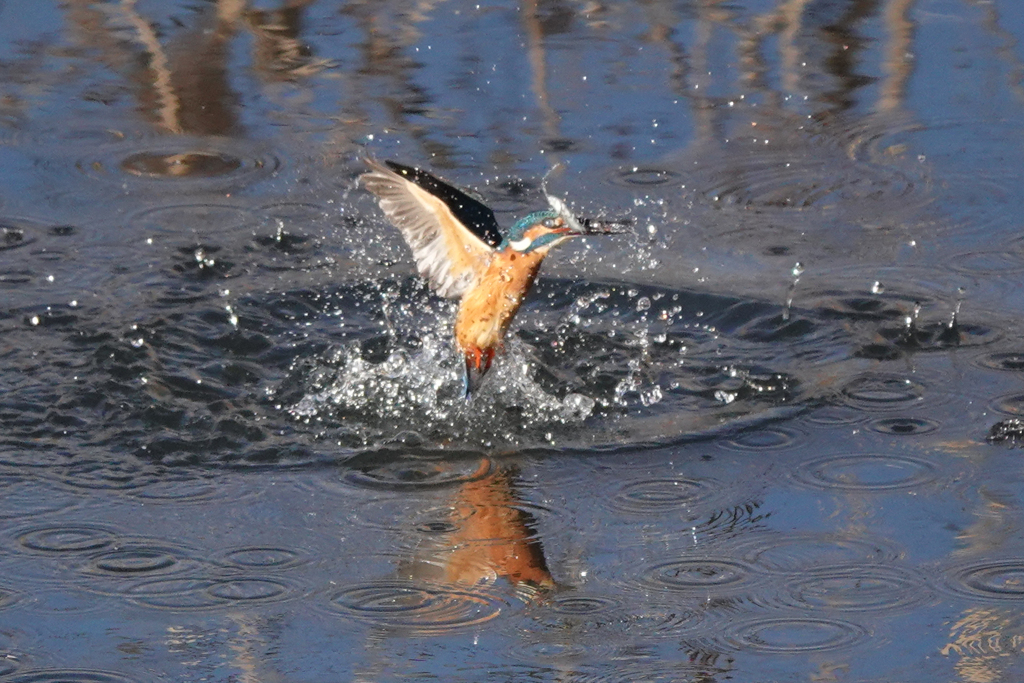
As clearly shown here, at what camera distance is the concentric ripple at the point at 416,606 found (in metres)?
3.89

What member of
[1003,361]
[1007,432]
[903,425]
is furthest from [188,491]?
[1003,361]

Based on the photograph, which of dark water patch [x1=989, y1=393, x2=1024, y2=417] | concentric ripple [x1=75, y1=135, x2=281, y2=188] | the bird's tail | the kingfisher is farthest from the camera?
concentric ripple [x1=75, y1=135, x2=281, y2=188]

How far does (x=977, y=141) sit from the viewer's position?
7.30m

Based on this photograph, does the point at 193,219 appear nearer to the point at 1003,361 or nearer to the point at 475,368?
the point at 475,368

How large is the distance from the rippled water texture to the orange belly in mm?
194

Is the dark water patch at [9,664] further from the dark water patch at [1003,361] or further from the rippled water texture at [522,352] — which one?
the dark water patch at [1003,361]

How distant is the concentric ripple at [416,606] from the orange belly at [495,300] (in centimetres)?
139

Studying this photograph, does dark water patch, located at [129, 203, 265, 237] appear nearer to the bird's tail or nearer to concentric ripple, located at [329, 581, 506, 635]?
the bird's tail

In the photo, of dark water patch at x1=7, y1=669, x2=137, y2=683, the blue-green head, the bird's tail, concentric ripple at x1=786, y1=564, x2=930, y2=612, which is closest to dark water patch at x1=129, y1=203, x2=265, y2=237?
the bird's tail

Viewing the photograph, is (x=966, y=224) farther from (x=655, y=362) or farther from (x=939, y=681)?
(x=939, y=681)

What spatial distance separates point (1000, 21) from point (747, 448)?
15.4ft

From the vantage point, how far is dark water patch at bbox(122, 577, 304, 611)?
13.1 feet

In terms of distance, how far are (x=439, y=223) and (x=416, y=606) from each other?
173cm

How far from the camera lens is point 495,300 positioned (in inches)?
208
